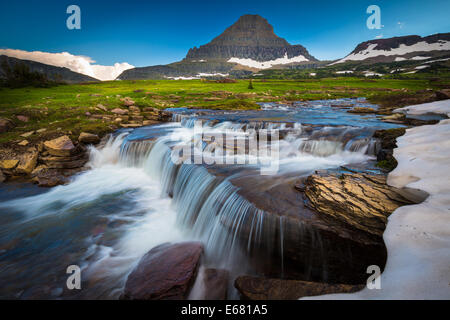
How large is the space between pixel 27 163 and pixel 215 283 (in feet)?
43.7

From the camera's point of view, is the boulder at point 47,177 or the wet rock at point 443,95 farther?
the wet rock at point 443,95

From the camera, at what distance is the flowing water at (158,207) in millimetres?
5136

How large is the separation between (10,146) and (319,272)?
1802 cm

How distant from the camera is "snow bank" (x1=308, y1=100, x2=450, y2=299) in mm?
2426

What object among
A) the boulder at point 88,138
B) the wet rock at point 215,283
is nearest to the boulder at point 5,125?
the boulder at point 88,138

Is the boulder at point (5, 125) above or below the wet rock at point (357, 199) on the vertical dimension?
above

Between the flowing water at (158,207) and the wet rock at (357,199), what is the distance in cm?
62

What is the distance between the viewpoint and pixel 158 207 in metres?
8.95

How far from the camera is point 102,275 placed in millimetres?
5480

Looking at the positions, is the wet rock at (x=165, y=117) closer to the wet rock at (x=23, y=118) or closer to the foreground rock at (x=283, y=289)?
the wet rock at (x=23, y=118)

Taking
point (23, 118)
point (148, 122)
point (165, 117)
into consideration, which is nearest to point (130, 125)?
point (148, 122)

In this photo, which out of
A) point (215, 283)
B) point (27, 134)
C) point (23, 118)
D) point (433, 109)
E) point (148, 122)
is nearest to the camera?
point (215, 283)

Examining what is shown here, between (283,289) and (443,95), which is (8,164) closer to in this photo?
(283,289)
